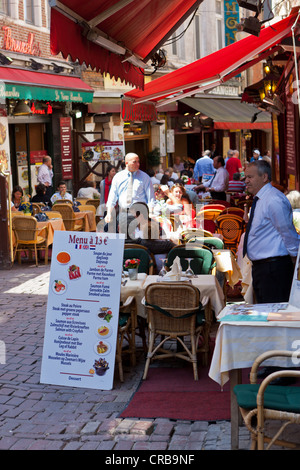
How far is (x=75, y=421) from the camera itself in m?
6.05

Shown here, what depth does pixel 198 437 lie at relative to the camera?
5516mm

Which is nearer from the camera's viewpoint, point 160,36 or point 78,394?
point 78,394

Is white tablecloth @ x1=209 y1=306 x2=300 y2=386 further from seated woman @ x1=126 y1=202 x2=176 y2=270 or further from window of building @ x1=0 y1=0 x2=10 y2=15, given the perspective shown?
window of building @ x1=0 y1=0 x2=10 y2=15

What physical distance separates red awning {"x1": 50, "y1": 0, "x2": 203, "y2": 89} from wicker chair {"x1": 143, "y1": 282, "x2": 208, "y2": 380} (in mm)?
2332

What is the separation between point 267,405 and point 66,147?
1820cm

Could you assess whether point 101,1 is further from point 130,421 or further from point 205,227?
point 205,227

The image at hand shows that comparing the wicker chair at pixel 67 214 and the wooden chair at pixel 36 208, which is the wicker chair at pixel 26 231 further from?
the wicker chair at pixel 67 214

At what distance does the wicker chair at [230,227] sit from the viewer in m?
12.4

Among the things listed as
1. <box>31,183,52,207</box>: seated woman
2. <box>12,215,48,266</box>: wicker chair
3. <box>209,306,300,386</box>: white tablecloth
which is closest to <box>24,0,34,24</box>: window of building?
<box>31,183,52,207</box>: seated woman

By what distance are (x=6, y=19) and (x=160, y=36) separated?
1023 cm

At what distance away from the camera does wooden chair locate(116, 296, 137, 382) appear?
23.4 ft

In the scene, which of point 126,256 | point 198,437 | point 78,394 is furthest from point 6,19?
point 198,437

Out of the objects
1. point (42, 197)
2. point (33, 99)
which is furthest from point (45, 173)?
point (42, 197)

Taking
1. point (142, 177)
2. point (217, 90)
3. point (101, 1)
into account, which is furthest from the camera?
point (217, 90)
